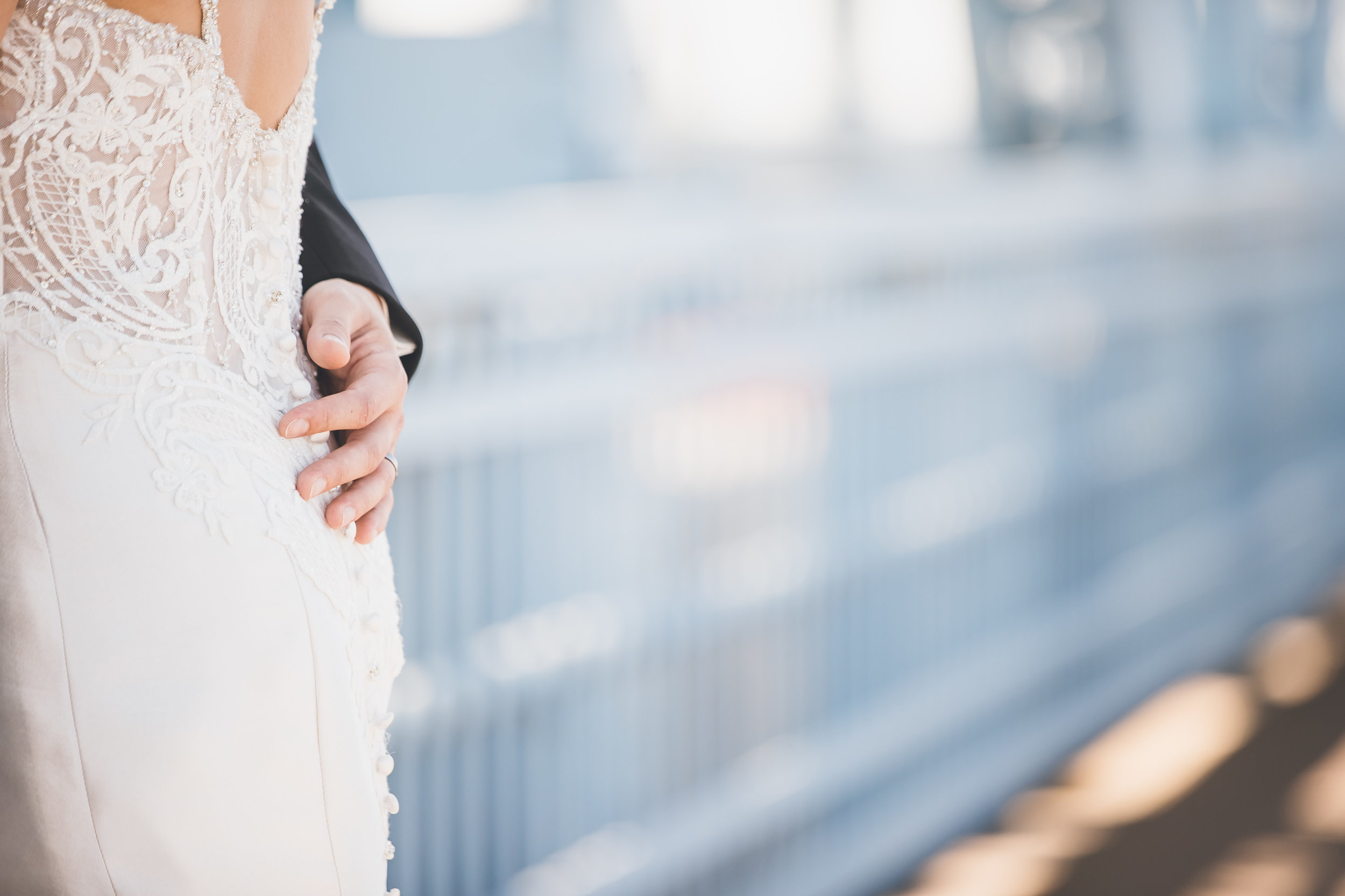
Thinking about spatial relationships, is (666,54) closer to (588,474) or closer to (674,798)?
(588,474)

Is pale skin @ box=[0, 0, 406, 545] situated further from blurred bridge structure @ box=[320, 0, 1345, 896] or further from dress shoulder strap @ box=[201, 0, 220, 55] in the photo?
blurred bridge structure @ box=[320, 0, 1345, 896]

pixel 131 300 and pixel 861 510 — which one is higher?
pixel 131 300

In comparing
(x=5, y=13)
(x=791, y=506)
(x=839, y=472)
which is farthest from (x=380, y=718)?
(x=839, y=472)

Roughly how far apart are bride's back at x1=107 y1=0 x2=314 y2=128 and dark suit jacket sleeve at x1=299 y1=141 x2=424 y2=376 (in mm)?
107

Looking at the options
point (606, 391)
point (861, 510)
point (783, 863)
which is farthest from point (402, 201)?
point (783, 863)

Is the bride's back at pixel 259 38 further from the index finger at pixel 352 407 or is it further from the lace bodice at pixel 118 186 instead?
the index finger at pixel 352 407

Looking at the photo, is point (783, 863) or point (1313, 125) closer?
point (783, 863)

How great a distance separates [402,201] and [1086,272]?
7.03 feet

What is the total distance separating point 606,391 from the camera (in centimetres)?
201

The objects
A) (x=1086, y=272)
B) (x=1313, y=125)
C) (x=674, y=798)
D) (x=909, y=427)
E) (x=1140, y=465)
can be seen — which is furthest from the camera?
(x=1313, y=125)

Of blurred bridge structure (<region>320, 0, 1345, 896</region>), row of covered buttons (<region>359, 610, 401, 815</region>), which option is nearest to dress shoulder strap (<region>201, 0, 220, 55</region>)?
row of covered buttons (<region>359, 610, 401, 815</region>)

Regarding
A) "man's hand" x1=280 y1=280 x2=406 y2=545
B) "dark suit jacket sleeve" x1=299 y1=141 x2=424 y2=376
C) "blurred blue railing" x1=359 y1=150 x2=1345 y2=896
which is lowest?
"blurred blue railing" x1=359 y1=150 x2=1345 y2=896

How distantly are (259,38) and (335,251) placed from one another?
0.18m

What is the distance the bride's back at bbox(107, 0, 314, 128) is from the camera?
2.22 feet
